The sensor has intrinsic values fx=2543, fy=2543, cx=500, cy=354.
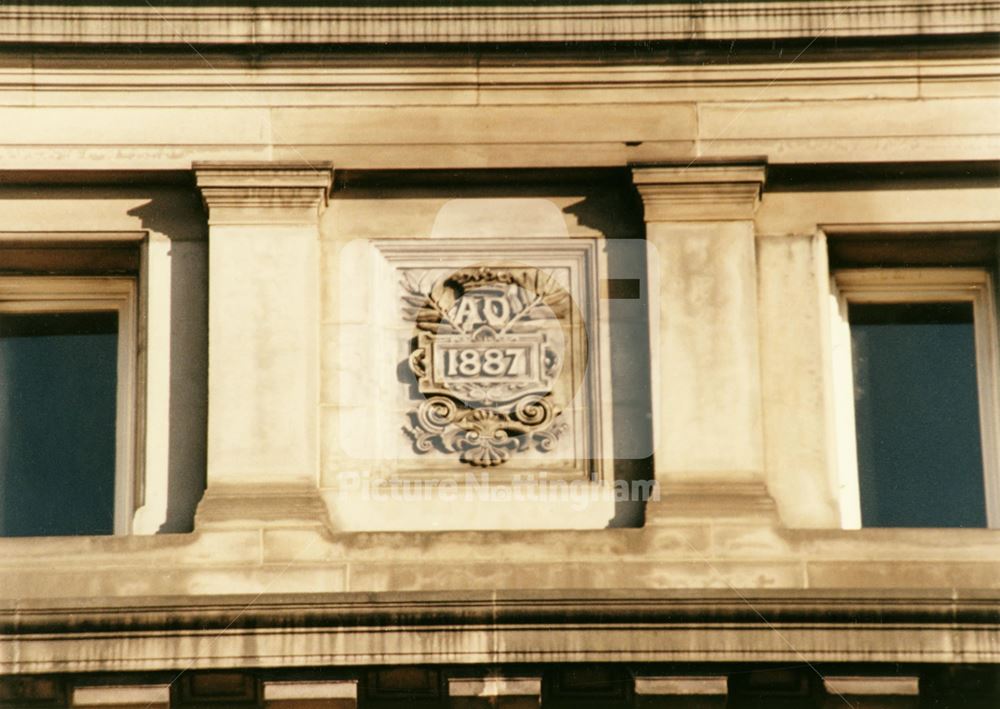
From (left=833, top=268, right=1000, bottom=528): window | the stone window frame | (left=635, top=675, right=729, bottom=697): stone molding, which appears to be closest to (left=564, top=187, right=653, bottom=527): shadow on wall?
(left=635, top=675, right=729, bottom=697): stone molding

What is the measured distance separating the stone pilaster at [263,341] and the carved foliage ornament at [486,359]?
2.50 feet

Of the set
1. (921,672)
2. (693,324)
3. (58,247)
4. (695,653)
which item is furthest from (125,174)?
(921,672)

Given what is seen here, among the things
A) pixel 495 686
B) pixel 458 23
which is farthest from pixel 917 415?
pixel 458 23

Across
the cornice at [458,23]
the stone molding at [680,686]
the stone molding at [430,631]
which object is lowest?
the stone molding at [680,686]

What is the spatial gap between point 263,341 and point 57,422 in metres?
1.83

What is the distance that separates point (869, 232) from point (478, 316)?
9.32 ft

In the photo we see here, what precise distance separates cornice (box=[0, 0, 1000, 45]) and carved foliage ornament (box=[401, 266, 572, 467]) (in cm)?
176

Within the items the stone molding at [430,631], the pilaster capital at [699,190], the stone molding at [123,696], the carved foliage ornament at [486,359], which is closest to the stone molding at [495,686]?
the stone molding at [430,631]

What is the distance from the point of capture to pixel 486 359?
1777cm

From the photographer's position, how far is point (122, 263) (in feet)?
60.4

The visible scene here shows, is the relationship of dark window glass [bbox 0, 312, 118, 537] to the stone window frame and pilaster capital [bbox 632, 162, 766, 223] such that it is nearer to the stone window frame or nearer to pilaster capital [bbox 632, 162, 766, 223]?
the stone window frame

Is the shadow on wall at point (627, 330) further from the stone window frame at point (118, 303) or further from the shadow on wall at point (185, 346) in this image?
the stone window frame at point (118, 303)

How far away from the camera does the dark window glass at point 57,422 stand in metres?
18.2

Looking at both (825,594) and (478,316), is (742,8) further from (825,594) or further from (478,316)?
(825,594)
